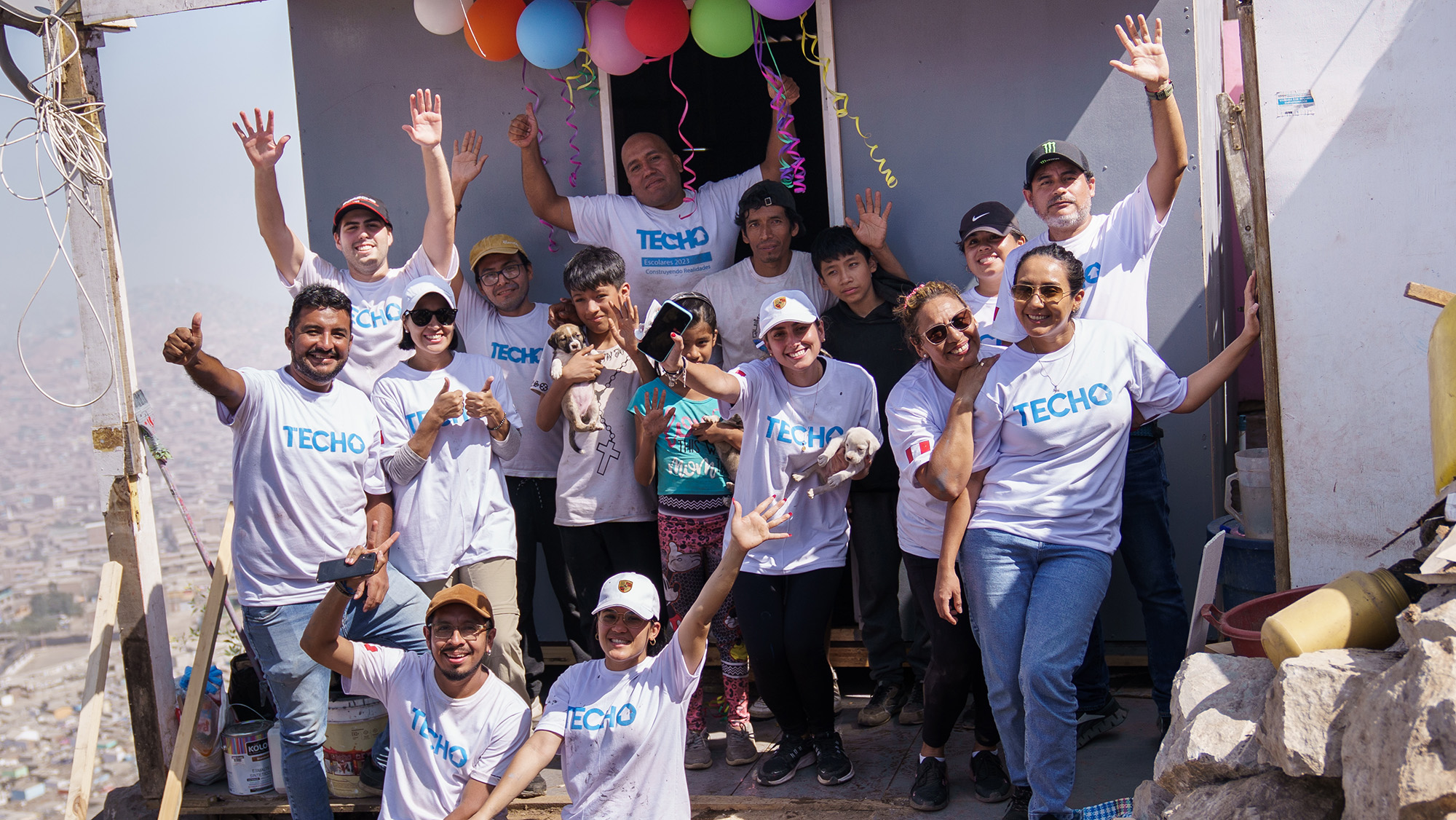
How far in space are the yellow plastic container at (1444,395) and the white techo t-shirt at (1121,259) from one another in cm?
105

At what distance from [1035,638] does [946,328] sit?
0.94m

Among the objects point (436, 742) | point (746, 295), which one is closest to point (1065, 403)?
point (746, 295)

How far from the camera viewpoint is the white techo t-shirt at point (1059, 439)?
313cm

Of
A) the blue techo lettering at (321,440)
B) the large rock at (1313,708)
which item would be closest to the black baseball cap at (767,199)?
the blue techo lettering at (321,440)

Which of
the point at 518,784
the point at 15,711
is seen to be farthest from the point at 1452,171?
the point at 15,711

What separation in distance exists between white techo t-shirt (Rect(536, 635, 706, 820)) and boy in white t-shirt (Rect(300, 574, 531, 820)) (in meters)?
0.16

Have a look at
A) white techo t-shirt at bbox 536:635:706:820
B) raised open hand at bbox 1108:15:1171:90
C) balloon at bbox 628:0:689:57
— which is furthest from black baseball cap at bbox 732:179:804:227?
white techo t-shirt at bbox 536:635:706:820

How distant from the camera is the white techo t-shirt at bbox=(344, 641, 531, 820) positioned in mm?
3275

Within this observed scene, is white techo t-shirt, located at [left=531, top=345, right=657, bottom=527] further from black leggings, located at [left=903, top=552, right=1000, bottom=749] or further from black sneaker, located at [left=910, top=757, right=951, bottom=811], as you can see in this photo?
black sneaker, located at [left=910, top=757, right=951, bottom=811]

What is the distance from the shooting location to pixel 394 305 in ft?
14.4

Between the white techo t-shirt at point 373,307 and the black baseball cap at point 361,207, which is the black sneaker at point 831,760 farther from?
the black baseball cap at point 361,207

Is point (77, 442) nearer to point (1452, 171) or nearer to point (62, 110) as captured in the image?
point (62, 110)

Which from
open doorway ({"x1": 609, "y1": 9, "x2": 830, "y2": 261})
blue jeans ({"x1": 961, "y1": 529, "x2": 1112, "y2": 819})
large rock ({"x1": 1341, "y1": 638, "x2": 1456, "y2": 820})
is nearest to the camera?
large rock ({"x1": 1341, "y1": 638, "x2": 1456, "y2": 820})

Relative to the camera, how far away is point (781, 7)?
4.30m
